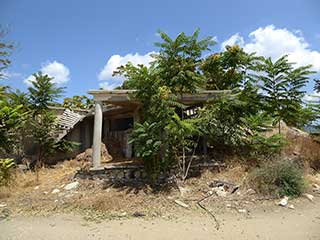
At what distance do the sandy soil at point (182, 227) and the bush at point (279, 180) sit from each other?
2.33 feet

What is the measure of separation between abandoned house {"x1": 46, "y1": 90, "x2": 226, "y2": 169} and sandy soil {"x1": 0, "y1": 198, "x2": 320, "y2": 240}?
345 cm

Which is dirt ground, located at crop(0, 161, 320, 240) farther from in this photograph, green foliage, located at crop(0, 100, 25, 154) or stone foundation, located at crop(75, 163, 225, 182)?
green foliage, located at crop(0, 100, 25, 154)

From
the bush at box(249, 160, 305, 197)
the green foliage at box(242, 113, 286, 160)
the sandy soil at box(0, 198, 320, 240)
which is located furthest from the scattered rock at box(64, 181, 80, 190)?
the green foliage at box(242, 113, 286, 160)

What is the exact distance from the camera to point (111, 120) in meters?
13.4

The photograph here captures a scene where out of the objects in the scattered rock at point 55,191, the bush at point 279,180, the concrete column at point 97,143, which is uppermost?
the concrete column at point 97,143

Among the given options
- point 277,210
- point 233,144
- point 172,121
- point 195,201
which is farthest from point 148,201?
point 233,144

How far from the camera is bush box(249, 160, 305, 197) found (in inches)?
267

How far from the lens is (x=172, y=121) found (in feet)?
23.4

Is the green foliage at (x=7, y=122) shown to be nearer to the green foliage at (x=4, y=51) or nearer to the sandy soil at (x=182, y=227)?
the green foliage at (x=4, y=51)

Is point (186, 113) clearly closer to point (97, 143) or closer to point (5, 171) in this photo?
point (97, 143)

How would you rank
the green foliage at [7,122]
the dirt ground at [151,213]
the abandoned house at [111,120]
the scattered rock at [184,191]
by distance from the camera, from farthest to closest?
the abandoned house at [111,120]
the green foliage at [7,122]
the scattered rock at [184,191]
the dirt ground at [151,213]

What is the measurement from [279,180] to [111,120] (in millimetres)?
8552

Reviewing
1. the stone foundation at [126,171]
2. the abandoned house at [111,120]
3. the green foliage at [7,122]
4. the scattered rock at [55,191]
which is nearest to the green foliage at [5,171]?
the green foliage at [7,122]

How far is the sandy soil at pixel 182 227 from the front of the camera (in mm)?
4794
